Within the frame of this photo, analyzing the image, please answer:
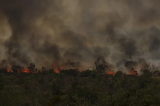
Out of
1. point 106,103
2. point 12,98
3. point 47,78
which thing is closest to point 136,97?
point 106,103

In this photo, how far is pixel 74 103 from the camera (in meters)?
60.7

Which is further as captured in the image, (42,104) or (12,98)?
(42,104)

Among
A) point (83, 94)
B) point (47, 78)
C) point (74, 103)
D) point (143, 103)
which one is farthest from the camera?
point (47, 78)

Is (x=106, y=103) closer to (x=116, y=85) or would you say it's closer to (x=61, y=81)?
(x=116, y=85)

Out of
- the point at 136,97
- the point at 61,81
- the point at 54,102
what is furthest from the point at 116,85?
the point at 136,97

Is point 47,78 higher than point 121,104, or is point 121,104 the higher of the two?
point 47,78

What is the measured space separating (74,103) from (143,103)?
2008 centimetres

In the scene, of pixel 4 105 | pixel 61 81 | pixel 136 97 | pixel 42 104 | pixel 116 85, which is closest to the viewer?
pixel 136 97

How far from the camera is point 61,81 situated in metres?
128

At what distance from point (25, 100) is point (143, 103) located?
35150mm

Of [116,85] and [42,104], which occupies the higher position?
[116,85]

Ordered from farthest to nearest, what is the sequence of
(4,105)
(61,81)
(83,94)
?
(61,81) → (83,94) → (4,105)

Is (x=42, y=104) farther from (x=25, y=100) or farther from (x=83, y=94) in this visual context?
(x=83, y=94)

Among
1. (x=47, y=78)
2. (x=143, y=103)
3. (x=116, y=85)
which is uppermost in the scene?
(x=47, y=78)
